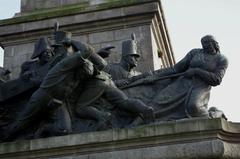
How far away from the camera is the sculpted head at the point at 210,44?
9867mm

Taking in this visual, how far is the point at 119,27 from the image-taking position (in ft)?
39.9

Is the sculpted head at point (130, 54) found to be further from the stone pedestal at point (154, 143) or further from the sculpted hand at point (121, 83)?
the stone pedestal at point (154, 143)

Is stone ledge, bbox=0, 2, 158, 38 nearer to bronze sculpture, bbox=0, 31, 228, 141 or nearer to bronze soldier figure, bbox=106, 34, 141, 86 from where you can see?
bronze soldier figure, bbox=106, 34, 141, 86

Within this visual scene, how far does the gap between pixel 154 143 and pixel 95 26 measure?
13.9 ft

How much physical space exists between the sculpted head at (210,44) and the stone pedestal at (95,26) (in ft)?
6.04

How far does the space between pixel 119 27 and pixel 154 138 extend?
3.96 m

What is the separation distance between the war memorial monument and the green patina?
1058 millimetres

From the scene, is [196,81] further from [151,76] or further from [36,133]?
[36,133]

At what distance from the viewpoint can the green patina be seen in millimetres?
12297

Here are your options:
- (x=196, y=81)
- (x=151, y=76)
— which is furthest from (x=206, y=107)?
(x=151, y=76)

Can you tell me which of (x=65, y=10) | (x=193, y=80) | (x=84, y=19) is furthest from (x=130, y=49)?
(x=65, y=10)

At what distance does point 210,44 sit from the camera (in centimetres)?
987

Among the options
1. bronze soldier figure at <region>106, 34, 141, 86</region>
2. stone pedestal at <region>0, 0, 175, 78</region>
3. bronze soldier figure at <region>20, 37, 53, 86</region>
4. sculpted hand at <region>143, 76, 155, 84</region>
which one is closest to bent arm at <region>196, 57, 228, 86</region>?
sculpted hand at <region>143, 76, 155, 84</region>

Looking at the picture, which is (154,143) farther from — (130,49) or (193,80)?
(130,49)
